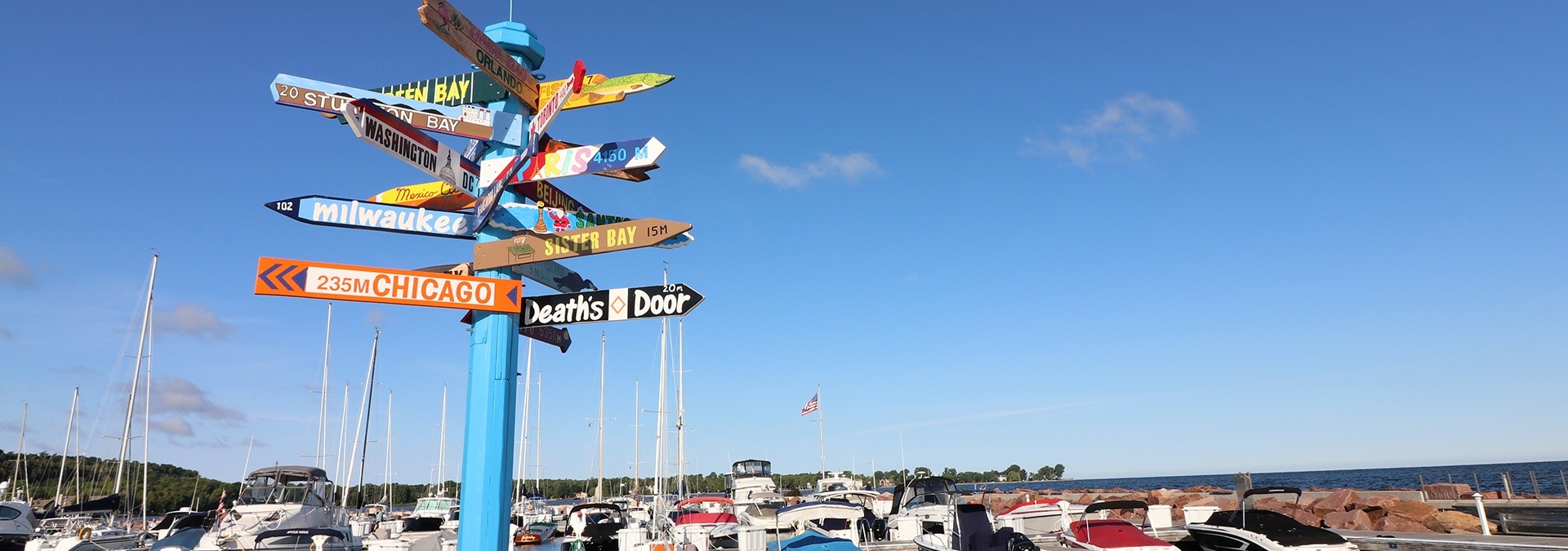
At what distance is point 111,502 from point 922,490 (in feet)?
125

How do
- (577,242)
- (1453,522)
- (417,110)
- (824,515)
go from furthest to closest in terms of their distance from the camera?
(824,515)
(1453,522)
(417,110)
(577,242)

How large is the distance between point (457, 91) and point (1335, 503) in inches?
1328

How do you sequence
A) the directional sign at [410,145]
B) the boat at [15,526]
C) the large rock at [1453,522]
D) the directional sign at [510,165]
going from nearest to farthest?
the directional sign at [410,145] → the directional sign at [510,165] → the large rock at [1453,522] → the boat at [15,526]

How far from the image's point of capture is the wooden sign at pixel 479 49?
12.1m

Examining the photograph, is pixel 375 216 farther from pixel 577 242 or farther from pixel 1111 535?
pixel 1111 535

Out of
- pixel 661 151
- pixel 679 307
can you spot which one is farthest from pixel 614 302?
pixel 661 151

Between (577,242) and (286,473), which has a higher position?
(577,242)

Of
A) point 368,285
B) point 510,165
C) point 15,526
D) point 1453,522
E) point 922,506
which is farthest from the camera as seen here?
point 15,526

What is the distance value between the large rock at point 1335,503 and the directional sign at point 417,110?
30.2 meters

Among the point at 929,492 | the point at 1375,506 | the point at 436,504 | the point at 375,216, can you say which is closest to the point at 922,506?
the point at 929,492

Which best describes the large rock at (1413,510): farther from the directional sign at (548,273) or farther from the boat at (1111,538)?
the directional sign at (548,273)

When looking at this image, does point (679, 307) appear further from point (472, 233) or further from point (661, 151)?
point (472, 233)

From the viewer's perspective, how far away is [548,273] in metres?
14.5

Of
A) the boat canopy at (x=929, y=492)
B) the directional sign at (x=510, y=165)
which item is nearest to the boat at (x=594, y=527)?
the boat canopy at (x=929, y=492)
